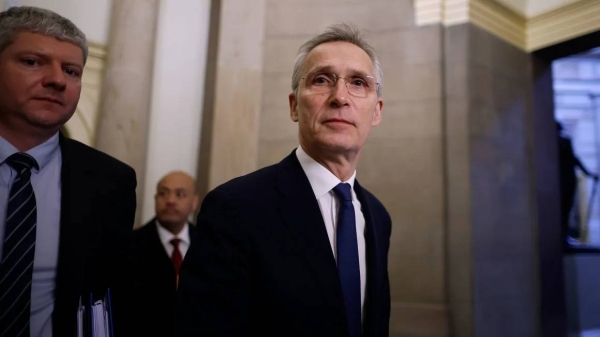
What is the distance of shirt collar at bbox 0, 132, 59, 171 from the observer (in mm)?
1204

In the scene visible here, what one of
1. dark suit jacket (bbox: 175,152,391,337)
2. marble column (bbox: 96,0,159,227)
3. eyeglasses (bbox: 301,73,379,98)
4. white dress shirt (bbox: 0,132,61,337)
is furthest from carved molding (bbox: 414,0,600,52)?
white dress shirt (bbox: 0,132,61,337)

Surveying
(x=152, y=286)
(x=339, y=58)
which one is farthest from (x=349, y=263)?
(x=152, y=286)

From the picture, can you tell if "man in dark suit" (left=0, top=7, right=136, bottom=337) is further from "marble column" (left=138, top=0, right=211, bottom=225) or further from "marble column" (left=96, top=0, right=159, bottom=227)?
"marble column" (left=138, top=0, right=211, bottom=225)

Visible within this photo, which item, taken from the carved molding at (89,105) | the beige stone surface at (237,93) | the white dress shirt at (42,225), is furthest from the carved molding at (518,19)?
the white dress shirt at (42,225)

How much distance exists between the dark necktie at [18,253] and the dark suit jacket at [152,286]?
434 millimetres

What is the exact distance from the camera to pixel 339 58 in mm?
1357

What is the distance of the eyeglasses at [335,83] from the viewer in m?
1.37

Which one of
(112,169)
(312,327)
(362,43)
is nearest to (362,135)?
(362,43)

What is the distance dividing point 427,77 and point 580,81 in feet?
19.4

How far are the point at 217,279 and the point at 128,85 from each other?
1.92 metres

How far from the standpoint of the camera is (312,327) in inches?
43.2

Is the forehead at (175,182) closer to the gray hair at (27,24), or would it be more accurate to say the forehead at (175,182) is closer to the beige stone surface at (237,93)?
the beige stone surface at (237,93)

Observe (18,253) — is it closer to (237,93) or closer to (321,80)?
(321,80)

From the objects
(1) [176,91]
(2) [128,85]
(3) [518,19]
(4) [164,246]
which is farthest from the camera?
(3) [518,19]
